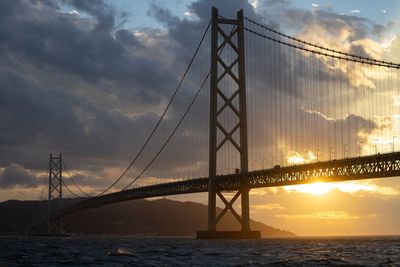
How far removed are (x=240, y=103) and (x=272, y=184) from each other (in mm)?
10386

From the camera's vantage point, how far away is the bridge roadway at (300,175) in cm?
5972

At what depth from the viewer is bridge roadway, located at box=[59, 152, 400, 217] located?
5972 centimetres

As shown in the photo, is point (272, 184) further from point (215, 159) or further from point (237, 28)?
point (237, 28)

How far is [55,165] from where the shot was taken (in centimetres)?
17362

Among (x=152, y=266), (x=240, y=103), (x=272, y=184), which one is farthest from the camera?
(x=240, y=103)

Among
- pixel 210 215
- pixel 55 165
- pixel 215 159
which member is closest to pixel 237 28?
pixel 215 159

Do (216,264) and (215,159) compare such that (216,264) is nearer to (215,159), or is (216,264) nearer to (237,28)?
(215,159)

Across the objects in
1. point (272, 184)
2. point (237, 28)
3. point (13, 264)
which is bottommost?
point (13, 264)

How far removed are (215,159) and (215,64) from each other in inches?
457

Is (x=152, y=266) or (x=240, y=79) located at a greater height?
(x=240, y=79)

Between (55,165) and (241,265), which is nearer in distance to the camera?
(241,265)

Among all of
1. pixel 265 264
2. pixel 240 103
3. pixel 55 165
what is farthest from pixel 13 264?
pixel 55 165

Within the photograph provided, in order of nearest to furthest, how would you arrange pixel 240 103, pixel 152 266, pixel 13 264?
1. pixel 152 266
2. pixel 13 264
3. pixel 240 103

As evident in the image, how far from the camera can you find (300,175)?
230ft
